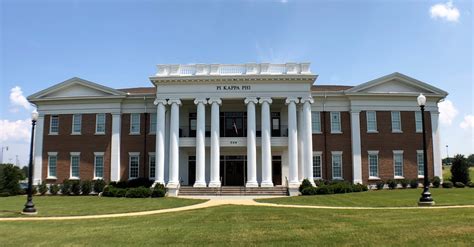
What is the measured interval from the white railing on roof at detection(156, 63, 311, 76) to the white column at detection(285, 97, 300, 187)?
106 inches

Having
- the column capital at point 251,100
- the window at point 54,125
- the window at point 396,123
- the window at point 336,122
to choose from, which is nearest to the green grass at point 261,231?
the column capital at point 251,100

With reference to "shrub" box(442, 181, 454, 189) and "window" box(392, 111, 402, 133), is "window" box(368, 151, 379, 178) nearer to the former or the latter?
"window" box(392, 111, 402, 133)

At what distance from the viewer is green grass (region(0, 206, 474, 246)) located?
1030cm

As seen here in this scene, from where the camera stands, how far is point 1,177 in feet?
113

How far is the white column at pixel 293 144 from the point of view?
31984mm

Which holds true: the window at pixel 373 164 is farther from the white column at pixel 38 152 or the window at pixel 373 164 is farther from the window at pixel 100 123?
the white column at pixel 38 152

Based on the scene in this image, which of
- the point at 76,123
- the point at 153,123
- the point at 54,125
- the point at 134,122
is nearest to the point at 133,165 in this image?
the point at 134,122

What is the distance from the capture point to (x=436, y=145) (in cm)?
3628

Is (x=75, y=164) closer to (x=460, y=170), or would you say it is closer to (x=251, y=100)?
(x=251, y=100)

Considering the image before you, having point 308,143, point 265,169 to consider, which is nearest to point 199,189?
point 265,169

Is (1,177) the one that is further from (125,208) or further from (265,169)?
(265,169)

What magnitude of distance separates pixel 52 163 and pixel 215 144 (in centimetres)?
1675

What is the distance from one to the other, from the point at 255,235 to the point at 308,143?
2194 cm

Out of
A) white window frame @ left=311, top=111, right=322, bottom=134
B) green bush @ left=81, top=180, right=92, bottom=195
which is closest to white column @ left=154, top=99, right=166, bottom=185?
green bush @ left=81, top=180, right=92, bottom=195
